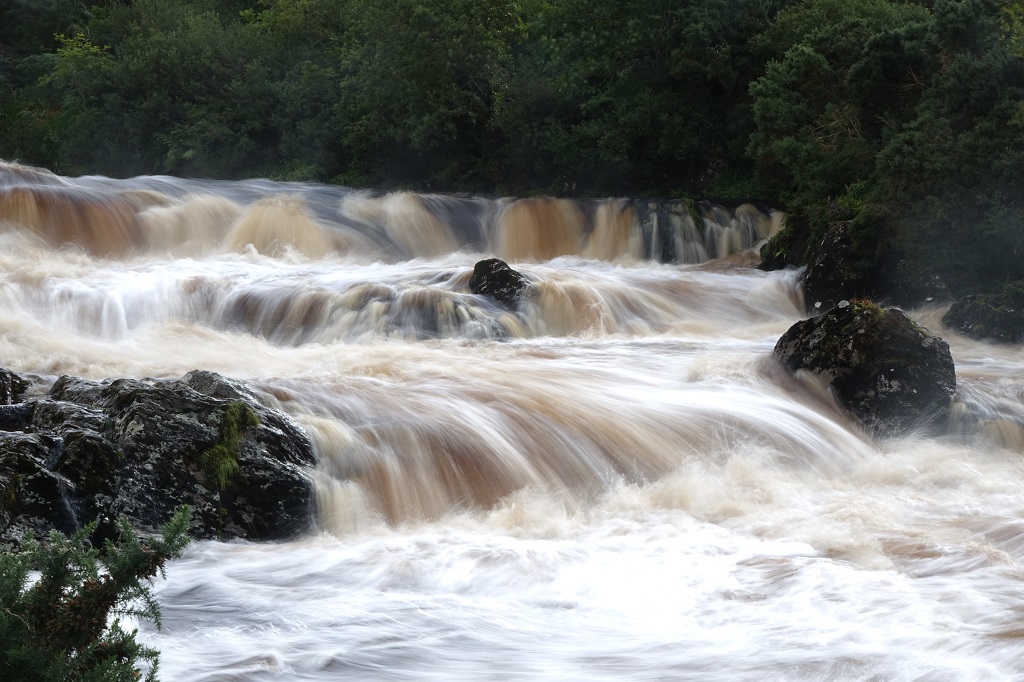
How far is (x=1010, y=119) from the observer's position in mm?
14750

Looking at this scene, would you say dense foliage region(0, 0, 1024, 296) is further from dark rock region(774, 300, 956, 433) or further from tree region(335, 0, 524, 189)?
dark rock region(774, 300, 956, 433)

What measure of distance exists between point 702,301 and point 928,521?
8.63 metres

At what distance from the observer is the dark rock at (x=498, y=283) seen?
14.3 meters

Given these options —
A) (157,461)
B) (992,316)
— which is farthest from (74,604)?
(992,316)

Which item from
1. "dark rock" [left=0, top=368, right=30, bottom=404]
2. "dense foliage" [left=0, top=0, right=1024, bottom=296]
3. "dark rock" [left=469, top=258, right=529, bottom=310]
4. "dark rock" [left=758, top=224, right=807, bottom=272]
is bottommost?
"dark rock" [left=0, top=368, right=30, bottom=404]

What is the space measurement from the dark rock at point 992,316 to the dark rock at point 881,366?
3907 millimetres

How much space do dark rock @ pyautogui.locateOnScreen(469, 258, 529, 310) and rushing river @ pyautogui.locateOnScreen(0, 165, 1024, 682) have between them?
0.28m

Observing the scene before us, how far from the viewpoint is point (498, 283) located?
1448cm

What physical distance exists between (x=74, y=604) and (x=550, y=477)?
17.7 ft

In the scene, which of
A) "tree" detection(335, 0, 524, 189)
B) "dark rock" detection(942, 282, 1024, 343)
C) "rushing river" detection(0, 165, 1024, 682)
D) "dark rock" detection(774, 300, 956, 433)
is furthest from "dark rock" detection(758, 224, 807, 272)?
"tree" detection(335, 0, 524, 189)

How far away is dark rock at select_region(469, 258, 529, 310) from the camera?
14.3 meters

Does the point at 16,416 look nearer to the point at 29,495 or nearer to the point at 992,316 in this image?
the point at 29,495

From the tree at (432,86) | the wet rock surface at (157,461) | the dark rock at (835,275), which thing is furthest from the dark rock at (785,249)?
the wet rock surface at (157,461)

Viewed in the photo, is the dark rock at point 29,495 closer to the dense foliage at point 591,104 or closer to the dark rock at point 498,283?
the dark rock at point 498,283
